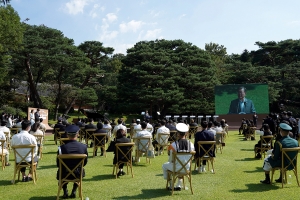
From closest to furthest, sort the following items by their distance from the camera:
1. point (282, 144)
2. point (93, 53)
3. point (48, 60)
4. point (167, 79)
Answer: point (282, 144) < point (48, 60) < point (167, 79) < point (93, 53)

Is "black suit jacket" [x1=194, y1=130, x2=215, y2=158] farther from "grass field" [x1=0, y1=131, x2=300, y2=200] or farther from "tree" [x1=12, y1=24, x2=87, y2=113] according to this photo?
"tree" [x1=12, y1=24, x2=87, y2=113]

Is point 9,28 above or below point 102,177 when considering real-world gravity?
above

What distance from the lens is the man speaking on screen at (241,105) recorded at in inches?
1117

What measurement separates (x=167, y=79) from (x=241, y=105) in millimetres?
7246

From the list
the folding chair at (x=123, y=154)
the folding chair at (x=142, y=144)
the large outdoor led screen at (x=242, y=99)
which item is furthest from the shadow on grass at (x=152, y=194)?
the large outdoor led screen at (x=242, y=99)

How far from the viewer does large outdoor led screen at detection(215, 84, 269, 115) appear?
28406mm

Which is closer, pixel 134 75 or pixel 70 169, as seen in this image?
pixel 70 169

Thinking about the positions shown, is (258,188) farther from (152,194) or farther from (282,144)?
(152,194)

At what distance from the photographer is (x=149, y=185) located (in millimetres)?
6668

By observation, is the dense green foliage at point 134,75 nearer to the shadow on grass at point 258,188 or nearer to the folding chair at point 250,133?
the folding chair at point 250,133

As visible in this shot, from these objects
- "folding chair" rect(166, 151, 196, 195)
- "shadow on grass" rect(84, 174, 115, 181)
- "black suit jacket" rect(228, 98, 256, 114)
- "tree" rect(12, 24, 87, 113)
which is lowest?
"shadow on grass" rect(84, 174, 115, 181)

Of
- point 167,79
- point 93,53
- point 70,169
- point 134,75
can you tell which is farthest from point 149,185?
point 93,53

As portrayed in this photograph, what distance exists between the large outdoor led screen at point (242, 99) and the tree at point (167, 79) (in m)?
1.50

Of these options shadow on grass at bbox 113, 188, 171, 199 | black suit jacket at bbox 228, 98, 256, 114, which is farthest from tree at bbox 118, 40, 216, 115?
shadow on grass at bbox 113, 188, 171, 199
